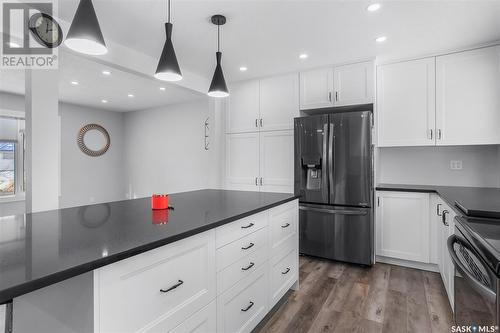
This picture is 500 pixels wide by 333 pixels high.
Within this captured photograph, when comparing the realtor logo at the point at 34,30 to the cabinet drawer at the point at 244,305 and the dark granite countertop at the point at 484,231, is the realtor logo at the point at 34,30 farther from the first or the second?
the dark granite countertop at the point at 484,231

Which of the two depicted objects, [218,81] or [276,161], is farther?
[276,161]

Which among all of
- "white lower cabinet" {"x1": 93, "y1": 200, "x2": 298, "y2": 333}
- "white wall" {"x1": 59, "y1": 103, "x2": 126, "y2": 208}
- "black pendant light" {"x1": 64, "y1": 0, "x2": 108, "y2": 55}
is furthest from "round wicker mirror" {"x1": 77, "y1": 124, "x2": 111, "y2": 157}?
"white lower cabinet" {"x1": 93, "y1": 200, "x2": 298, "y2": 333}

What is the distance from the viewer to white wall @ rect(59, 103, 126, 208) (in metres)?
5.73

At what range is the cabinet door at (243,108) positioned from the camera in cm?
394

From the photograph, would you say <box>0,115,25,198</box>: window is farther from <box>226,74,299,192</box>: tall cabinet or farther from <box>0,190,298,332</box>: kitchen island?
<box>0,190,298,332</box>: kitchen island

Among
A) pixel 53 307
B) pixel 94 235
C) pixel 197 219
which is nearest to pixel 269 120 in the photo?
pixel 197 219

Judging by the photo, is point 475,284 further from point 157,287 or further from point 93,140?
point 93,140

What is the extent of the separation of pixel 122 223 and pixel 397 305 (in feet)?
7.42

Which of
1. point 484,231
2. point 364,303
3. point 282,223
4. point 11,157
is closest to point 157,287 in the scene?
point 282,223

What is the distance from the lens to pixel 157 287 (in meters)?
1.06

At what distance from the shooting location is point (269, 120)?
3814 millimetres

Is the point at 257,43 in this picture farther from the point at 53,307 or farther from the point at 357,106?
the point at 53,307

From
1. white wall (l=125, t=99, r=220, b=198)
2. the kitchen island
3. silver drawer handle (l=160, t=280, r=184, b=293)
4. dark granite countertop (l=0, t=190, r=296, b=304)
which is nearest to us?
dark granite countertop (l=0, t=190, r=296, b=304)

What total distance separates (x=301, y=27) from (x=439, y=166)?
2.41m
